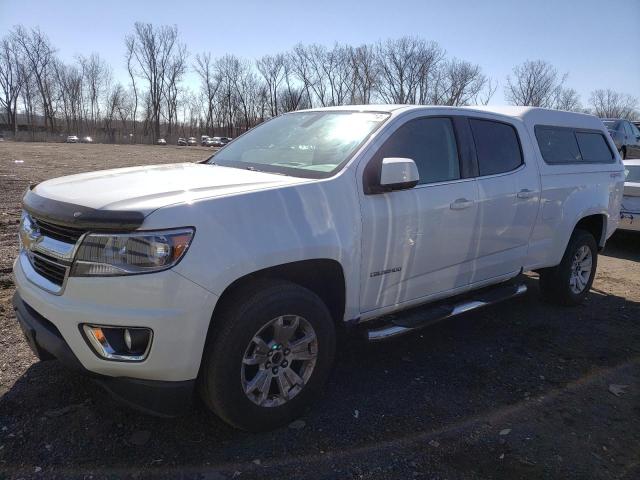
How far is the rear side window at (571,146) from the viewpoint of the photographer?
4852 mm

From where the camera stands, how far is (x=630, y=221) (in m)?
8.09

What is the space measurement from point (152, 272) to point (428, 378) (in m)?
2.20

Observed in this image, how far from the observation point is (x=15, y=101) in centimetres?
8850

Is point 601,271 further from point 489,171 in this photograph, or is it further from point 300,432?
point 300,432

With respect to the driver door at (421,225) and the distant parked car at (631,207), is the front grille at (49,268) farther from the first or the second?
the distant parked car at (631,207)

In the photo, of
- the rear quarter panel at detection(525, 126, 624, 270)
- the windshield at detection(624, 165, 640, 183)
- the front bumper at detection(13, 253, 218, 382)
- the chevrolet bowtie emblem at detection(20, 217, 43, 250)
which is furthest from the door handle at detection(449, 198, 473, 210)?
the windshield at detection(624, 165, 640, 183)

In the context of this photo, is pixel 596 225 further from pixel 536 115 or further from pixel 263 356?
pixel 263 356

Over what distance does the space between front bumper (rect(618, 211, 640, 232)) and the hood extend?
714 centimetres

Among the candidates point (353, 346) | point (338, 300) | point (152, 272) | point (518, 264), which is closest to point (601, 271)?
point (518, 264)

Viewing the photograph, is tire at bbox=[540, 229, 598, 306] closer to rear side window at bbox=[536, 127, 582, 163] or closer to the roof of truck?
rear side window at bbox=[536, 127, 582, 163]

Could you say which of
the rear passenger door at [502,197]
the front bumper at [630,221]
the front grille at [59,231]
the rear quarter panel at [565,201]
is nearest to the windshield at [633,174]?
the front bumper at [630,221]

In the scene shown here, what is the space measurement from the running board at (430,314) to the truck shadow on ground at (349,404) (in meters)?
0.41

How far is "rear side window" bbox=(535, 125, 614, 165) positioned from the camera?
15.9 ft

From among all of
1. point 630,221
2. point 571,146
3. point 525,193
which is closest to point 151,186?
point 525,193
